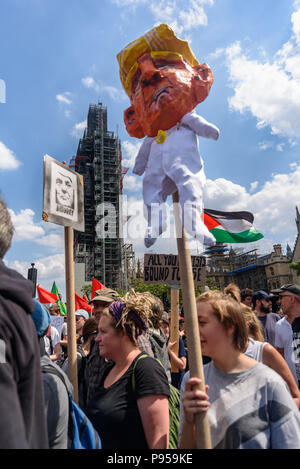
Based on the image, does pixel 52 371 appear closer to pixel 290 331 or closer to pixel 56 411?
pixel 56 411

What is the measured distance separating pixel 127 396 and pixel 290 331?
2472 millimetres

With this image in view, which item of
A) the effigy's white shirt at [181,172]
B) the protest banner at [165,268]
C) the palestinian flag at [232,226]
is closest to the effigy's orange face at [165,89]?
the effigy's white shirt at [181,172]

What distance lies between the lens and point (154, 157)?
219 cm

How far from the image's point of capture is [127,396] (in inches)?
72.8

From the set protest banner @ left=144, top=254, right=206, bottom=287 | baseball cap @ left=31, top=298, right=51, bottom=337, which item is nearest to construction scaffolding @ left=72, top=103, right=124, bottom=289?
protest banner @ left=144, top=254, right=206, bottom=287

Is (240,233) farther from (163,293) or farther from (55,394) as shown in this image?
(163,293)

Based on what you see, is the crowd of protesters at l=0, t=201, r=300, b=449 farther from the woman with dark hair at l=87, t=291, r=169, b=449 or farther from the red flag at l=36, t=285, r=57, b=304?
the red flag at l=36, t=285, r=57, b=304

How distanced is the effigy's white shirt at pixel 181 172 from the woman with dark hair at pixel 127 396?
2.43 feet

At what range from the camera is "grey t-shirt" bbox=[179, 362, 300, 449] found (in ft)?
4.78

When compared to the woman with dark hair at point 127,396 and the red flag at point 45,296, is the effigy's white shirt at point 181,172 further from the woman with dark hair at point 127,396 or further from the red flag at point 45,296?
the red flag at point 45,296

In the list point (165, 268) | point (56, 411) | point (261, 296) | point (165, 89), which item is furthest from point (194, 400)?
point (261, 296)

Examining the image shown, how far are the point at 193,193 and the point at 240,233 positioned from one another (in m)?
2.32

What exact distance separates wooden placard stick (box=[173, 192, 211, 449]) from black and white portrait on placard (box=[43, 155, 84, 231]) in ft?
3.37
